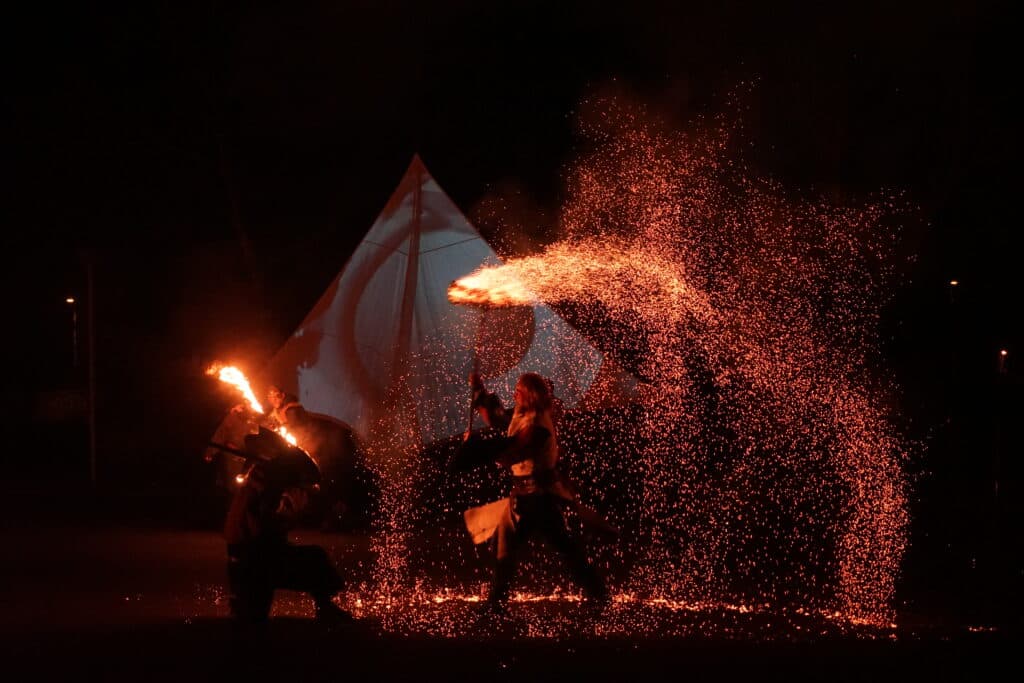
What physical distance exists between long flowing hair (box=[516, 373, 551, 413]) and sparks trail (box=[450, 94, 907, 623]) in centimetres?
307

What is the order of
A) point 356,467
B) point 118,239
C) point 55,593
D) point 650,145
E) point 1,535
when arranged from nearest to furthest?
point 55,593
point 1,535
point 356,467
point 650,145
point 118,239

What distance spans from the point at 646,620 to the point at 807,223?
1350cm

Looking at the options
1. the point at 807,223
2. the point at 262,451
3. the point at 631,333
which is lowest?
the point at 262,451

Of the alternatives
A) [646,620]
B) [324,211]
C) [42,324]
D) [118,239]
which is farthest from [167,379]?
[646,620]

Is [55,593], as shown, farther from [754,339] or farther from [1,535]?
[754,339]

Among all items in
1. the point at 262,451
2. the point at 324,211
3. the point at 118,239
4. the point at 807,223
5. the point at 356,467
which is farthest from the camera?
the point at 118,239

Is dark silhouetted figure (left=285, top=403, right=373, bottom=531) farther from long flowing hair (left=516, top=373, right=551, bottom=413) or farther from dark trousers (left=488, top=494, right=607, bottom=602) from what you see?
long flowing hair (left=516, top=373, right=551, bottom=413)

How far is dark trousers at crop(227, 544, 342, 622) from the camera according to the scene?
7695mm

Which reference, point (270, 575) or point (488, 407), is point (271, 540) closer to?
point (270, 575)

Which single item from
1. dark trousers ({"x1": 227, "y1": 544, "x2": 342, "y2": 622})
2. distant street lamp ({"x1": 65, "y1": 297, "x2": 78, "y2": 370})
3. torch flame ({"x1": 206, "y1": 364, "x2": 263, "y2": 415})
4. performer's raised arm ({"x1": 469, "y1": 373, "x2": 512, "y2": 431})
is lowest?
dark trousers ({"x1": 227, "y1": 544, "x2": 342, "y2": 622})

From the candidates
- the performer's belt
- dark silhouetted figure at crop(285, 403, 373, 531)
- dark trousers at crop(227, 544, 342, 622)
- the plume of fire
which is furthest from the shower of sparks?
the performer's belt

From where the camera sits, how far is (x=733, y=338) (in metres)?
19.2

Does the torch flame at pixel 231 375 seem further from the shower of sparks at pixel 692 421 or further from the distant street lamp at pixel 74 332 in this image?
the distant street lamp at pixel 74 332

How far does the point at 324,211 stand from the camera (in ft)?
81.6
